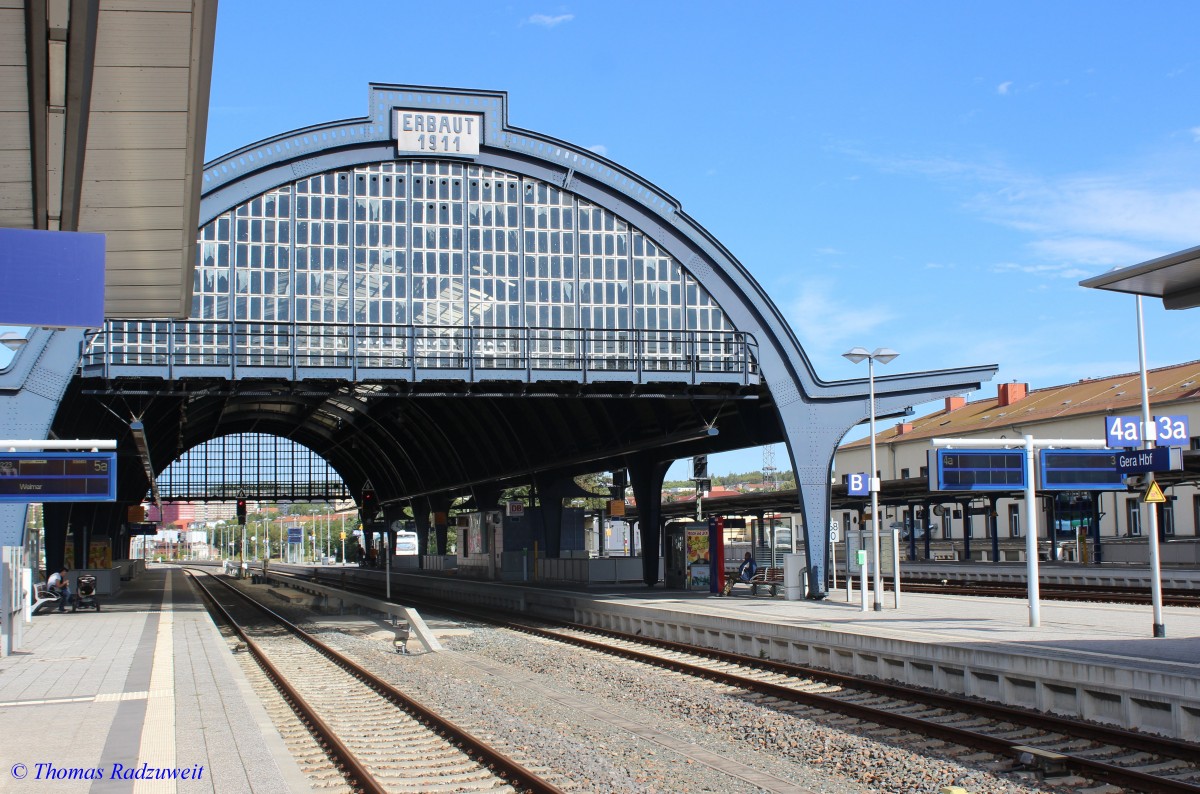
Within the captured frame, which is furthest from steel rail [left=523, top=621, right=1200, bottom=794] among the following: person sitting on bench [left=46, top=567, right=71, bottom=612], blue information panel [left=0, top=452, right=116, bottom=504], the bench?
person sitting on bench [left=46, top=567, right=71, bottom=612]

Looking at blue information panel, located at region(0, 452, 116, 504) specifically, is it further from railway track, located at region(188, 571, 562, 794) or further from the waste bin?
the waste bin

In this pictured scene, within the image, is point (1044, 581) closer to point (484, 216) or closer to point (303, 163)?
point (484, 216)

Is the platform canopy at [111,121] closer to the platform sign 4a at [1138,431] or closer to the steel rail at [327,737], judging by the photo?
the steel rail at [327,737]

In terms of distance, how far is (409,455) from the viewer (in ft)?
195

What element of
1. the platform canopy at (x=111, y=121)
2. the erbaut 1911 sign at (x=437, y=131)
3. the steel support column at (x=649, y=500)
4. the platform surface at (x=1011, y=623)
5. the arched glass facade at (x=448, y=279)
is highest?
the erbaut 1911 sign at (x=437, y=131)

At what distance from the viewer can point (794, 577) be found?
2952 cm

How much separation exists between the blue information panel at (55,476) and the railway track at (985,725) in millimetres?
12373

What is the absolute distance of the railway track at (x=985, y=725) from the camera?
35.3 ft

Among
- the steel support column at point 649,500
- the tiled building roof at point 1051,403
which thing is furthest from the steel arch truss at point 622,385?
the tiled building roof at point 1051,403

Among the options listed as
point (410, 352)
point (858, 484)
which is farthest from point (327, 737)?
point (858, 484)

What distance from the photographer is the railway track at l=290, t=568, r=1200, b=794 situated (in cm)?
1075

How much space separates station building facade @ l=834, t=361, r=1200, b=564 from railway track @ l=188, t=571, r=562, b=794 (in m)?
25.5

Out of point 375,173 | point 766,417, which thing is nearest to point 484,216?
point 375,173

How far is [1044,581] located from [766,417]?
1403 centimetres
